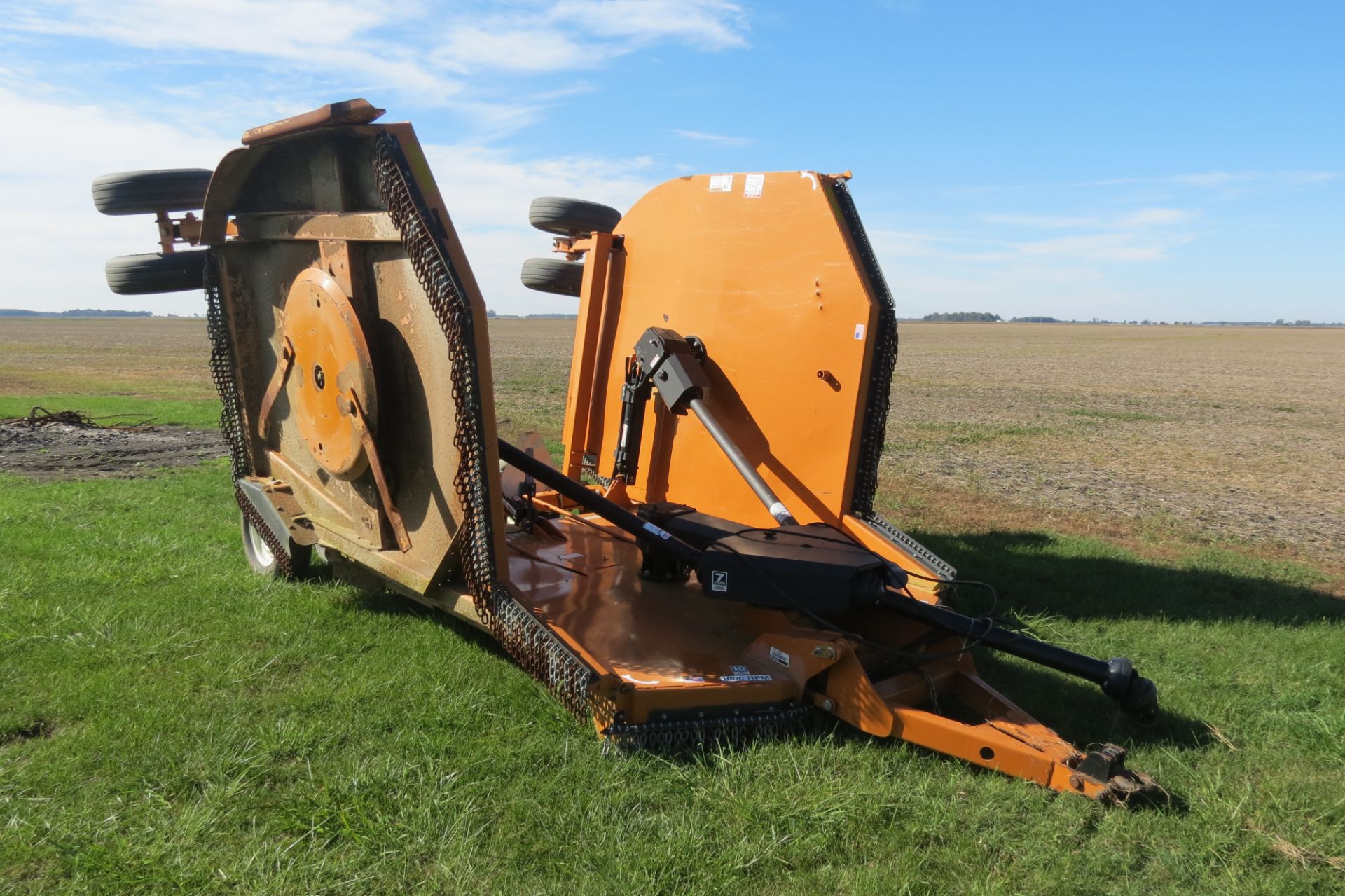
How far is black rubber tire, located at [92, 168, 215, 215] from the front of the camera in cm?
532

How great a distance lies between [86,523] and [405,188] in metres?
4.36

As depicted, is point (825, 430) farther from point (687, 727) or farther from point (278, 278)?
point (278, 278)

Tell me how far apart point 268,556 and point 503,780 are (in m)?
3.12

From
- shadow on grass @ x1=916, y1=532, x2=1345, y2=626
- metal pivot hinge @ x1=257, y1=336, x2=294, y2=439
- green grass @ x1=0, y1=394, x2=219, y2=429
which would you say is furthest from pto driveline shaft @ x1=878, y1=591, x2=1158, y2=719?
green grass @ x1=0, y1=394, x2=219, y2=429

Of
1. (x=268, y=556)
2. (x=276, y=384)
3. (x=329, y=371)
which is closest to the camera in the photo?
(x=329, y=371)

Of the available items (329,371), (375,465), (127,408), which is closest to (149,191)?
(329,371)

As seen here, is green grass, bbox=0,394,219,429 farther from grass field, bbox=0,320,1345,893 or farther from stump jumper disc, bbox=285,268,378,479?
stump jumper disc, bbox=285,268,378,479

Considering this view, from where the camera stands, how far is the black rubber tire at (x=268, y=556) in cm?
533

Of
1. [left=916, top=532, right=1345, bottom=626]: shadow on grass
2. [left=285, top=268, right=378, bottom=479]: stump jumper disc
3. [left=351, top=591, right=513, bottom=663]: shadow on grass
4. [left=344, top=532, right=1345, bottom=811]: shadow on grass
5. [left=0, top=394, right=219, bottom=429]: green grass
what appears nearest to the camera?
[left=344, top=532, right=1345, bottom=811]: shadow on grass

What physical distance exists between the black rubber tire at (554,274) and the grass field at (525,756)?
2826 mm

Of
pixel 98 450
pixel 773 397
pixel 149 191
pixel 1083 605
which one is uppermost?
pixel 149 191

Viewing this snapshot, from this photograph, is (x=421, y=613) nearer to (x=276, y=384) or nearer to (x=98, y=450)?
(x=276, y=384)

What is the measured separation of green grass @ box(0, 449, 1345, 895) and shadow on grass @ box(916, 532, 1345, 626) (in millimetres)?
416

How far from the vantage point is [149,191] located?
5.34m
